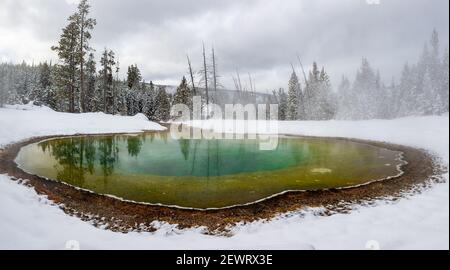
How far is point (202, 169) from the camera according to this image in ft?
37.1

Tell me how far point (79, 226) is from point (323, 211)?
16.3 ft

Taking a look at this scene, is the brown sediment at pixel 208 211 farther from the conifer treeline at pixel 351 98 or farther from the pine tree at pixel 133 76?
the pine tree at pixel 133 76

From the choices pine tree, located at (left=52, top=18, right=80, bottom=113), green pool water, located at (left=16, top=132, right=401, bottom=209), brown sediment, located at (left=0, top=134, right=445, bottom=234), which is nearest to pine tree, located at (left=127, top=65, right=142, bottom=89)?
pine tree, located at (left=52, top=18, right=80, bottom=113)

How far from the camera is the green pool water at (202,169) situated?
821 cm

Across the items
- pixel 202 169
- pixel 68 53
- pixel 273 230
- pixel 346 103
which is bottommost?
pixel 273 230

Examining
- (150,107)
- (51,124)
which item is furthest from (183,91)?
(51,124)

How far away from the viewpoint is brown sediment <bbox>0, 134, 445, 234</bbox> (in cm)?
615

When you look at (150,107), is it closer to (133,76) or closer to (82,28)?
(133,76)

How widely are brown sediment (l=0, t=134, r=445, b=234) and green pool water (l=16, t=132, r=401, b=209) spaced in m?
0.48

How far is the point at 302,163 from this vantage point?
1229cm

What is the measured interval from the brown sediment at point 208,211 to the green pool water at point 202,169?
0.48 m

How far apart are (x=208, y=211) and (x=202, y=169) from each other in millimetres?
4553

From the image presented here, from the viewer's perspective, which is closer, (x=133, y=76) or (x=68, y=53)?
(x=68, y=53)

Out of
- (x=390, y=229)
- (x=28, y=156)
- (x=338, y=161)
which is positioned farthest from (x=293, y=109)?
(x=390, y=229)
